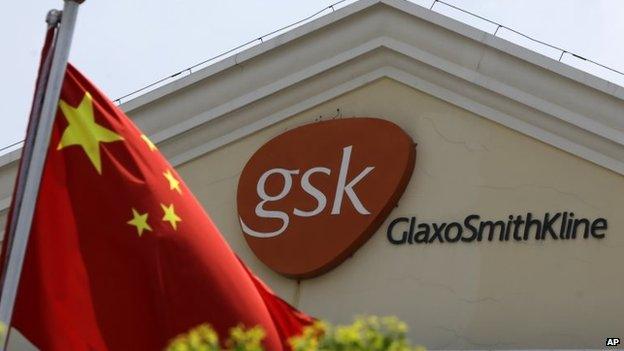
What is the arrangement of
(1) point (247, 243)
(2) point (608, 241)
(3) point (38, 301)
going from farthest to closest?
(1) point (247, 243)
(2) point (608, 241)
(3) point (38, 301)

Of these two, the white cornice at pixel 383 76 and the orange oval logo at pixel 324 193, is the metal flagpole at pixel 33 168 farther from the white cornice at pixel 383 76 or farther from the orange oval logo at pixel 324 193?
the white cornice at pixel 383 76

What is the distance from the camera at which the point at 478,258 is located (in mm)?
19906

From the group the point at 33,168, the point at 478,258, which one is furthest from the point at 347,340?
the point at 478,258

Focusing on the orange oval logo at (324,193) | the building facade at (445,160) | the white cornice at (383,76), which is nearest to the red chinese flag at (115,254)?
the building facade at (445,160)

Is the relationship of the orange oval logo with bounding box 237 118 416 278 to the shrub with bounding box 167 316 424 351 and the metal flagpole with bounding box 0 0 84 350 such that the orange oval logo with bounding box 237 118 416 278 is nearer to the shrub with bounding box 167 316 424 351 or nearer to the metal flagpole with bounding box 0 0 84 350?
the metal flagpole with bounding box 0 0 84 350

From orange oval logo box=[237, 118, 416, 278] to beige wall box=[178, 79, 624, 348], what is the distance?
214 millimetres

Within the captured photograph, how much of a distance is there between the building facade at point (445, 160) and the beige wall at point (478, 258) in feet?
0.05

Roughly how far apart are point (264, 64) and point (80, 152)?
774cm

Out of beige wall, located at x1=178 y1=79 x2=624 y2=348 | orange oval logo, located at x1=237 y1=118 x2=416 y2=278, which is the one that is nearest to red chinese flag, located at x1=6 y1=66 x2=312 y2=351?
beige wall, located at x1=178 y1=79 x2=624 y2=348

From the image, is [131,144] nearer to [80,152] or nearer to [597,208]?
[80,152]

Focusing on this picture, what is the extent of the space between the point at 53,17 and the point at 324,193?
7.12m

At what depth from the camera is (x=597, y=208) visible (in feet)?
64.1

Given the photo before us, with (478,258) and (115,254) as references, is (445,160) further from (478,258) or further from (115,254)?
(115,254)

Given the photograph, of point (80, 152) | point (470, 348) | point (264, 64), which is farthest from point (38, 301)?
point (264, 64)
